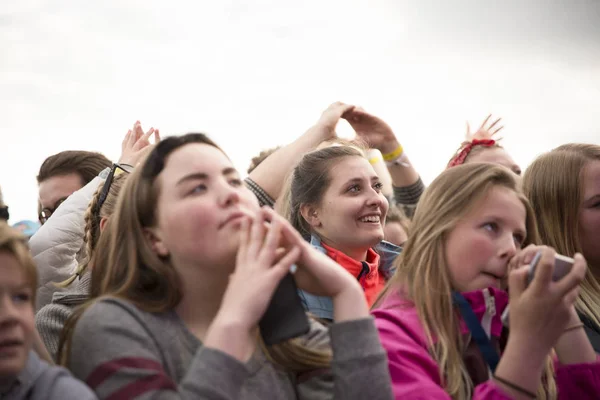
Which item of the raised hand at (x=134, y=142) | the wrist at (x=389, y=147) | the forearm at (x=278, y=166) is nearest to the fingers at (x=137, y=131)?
the raised hand at (x=134, y=142)

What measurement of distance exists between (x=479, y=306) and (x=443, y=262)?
0.19 m

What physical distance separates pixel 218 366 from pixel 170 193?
0.53 metres

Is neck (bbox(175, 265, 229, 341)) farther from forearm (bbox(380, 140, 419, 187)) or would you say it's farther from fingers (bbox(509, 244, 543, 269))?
forearm (bbox(380, 140, 419, 187))

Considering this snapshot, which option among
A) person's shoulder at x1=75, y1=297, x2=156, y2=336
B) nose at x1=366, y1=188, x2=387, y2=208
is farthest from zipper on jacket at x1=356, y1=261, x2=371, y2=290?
person's shoulder at x1=75, y1=297, x2=156, y2=336

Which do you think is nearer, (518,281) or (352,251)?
(518,281)

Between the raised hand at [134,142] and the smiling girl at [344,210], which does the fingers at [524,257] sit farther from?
the raised hand at [134,142]

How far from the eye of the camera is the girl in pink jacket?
5.76 ft

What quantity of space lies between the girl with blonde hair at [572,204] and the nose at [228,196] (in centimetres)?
155

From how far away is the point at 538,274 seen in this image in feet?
5.74

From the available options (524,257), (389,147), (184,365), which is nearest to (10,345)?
(184,365)

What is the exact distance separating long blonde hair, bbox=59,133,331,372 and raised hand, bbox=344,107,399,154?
154cm

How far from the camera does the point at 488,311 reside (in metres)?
1.96

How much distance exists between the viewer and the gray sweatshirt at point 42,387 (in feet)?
4.63

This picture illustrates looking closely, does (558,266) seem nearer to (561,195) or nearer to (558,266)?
(558,266)
